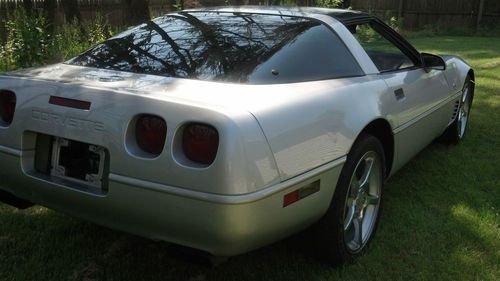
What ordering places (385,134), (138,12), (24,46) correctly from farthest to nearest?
(138,12), (24,46), (385,134)

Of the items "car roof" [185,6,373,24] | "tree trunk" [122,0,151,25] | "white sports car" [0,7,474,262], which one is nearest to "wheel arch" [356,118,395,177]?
"white sports car" [0,7,474,262]

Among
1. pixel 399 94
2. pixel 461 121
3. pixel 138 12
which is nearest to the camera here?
pixel 399 94

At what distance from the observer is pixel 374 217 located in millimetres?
3186

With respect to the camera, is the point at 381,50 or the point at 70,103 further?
the point at 381,50

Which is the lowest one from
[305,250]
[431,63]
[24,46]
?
[305,250]

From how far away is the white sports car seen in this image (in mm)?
2135

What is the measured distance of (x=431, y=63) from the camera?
4020mm

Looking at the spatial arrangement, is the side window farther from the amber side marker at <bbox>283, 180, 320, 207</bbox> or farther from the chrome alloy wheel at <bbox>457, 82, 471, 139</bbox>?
the amber side marker at <bbox>283, 180, 320, 207</bbox>

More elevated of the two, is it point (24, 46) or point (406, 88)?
point (406, 88)

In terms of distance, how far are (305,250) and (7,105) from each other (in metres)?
1.70

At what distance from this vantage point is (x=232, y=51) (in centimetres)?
289

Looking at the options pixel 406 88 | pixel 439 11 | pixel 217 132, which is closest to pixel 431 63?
pixel 406 88

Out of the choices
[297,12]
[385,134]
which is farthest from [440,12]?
[385,134]

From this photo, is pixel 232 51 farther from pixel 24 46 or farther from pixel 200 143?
pixel 24 46
